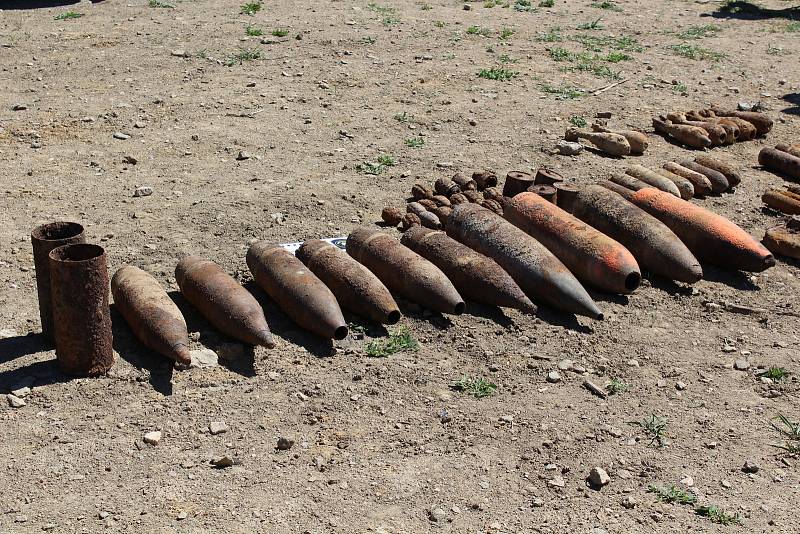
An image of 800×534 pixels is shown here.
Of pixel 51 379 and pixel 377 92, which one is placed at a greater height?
pixel 377 92

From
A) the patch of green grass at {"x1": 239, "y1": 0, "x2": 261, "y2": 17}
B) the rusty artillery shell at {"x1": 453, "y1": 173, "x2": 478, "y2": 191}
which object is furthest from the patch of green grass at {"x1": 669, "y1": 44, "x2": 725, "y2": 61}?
the rusty artillery shell at {"x1": 453, "y1": 173, "x2": 478, "y2": 191}

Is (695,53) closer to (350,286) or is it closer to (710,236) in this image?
(710,236)

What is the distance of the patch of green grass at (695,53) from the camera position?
12.5m

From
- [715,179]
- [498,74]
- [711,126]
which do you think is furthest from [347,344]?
[498,74]

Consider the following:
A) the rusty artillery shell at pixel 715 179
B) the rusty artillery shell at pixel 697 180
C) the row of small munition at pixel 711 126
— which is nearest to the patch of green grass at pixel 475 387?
the rusty artillery shell at pixel 697 180

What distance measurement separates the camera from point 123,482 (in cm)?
419

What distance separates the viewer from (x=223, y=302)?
17.5 ft

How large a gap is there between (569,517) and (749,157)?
6.16 m

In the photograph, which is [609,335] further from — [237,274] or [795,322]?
[237,274]

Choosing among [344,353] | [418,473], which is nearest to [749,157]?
[344,353]

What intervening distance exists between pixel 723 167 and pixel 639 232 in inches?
87.4

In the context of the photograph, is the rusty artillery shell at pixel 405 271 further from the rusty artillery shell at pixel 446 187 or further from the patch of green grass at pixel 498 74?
the patch of green grass at pixel 498 74

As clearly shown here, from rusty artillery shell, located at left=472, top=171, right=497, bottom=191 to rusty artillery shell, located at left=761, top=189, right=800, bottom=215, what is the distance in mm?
2396

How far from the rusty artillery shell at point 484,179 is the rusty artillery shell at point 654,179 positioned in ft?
4.24
